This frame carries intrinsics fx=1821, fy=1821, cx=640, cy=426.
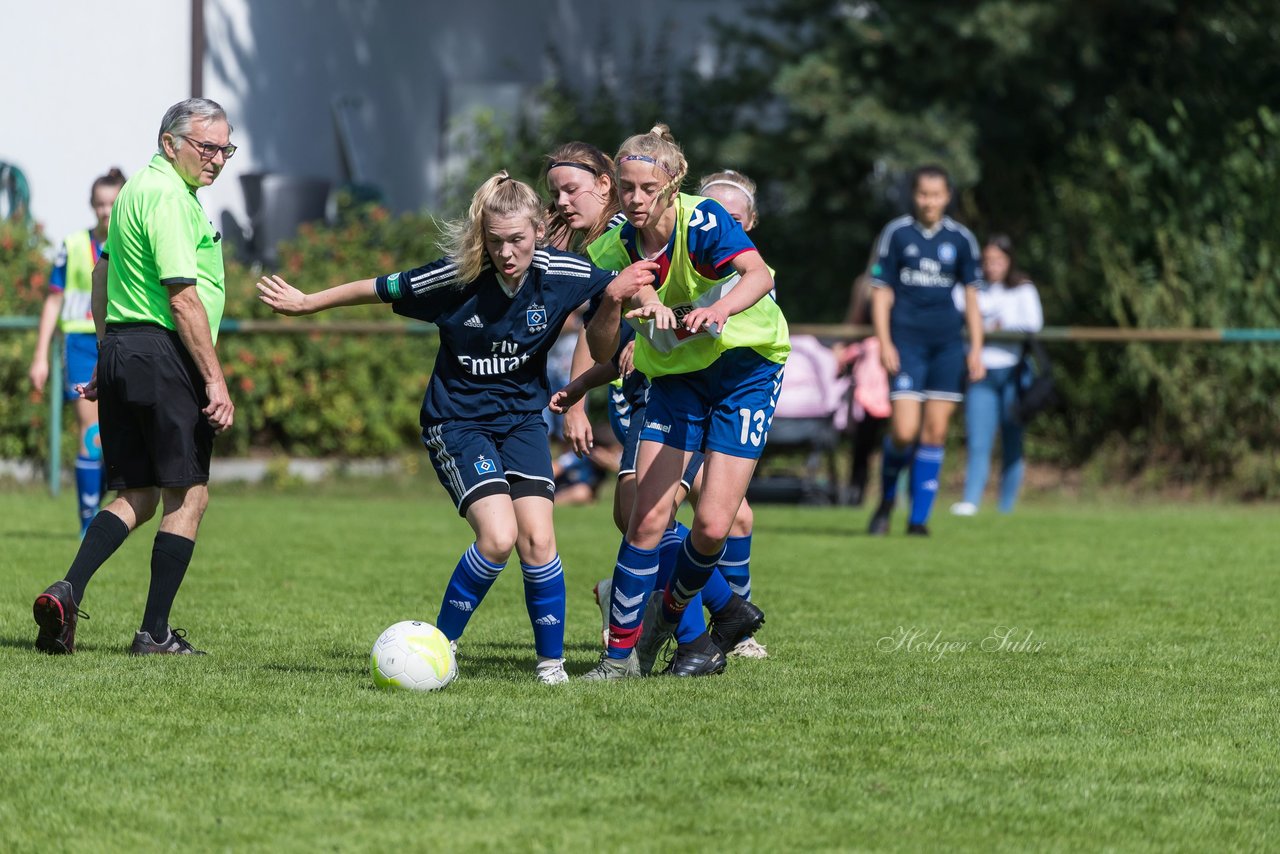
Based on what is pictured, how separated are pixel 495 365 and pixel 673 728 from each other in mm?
1484

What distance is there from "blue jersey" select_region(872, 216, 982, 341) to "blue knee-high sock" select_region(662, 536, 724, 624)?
5680 millimetres

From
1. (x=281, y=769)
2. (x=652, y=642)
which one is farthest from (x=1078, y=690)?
(x=281, y=769)

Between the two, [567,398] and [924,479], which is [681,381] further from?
[924,479]

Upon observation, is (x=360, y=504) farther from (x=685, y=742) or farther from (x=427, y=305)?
(x=685, y=742)

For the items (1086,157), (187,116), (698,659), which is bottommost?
(698,659)

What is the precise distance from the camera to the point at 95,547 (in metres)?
6.55

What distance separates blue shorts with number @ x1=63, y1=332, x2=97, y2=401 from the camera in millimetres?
9695

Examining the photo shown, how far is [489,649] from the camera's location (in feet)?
22.4

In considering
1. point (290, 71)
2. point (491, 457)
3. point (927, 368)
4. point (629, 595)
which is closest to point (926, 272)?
point (927, 368)

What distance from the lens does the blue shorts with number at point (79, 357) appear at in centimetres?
Result: 970

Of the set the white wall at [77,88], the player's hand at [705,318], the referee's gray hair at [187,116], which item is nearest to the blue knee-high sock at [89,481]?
the referee's gray hair at [187,116]

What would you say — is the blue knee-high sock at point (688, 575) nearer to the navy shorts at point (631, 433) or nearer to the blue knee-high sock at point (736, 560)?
the navy shorts at point (631, 433)

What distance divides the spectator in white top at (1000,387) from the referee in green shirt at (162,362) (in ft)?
26.5

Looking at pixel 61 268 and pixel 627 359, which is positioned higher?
pixel 61 268
